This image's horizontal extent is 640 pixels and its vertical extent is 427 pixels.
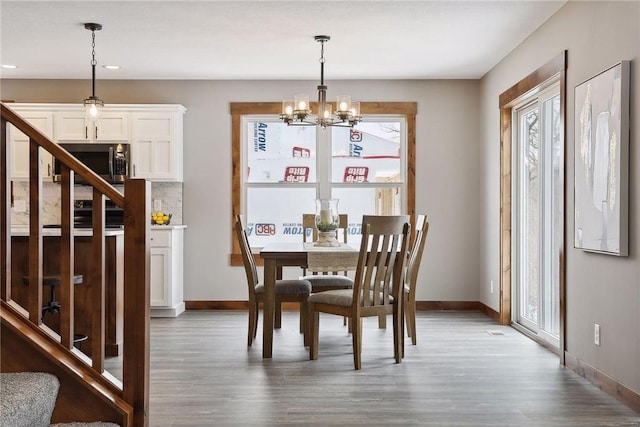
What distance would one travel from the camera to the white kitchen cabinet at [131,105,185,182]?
21.5 ft

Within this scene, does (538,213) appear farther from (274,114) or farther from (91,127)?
(91,127)

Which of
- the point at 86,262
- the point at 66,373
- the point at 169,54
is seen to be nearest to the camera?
the point at 66,373

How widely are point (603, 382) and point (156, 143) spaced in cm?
475

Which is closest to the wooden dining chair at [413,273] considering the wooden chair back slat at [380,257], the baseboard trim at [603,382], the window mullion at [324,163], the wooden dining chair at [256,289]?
the wooden chair back slat at [380,257]

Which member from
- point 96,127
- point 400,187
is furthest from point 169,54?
point 400,187

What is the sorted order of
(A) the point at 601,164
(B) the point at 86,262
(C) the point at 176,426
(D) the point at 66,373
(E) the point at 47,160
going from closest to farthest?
1. (D) the point at 66,373
2. (C) the point at 176,426
3. (A) the point at 601,164
4. (B) the point at 86,262
5. (E) the point at 47,160

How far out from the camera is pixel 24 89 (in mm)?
6809

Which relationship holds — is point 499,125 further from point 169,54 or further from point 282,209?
point 169,54

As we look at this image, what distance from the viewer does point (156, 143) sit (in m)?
6.58

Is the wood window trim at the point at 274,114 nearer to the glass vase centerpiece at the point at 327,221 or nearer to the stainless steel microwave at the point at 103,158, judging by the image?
the stainless steel microwave at the point at 103,158

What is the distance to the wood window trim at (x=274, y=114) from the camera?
6.84 metres

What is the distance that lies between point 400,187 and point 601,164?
335 cm

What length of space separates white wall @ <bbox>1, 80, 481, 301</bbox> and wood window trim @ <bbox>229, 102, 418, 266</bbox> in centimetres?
6

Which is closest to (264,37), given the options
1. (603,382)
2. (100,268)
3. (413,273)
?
(413,273)
